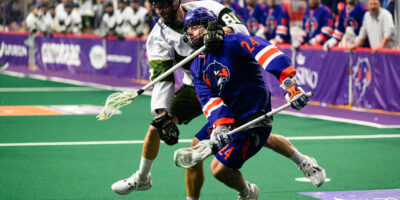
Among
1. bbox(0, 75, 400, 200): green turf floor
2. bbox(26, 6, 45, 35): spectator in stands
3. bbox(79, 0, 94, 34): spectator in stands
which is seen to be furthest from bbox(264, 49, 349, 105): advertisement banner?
bbox(26, 6, 45, 35): spectator in stands

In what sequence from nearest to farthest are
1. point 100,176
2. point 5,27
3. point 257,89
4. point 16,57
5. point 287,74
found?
point 287,74 < point 257,89 < point 100,176 < point 16,57 < point 5,27

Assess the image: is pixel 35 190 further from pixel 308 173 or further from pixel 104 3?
pixel 104 3

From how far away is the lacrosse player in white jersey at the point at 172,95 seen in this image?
245 inches

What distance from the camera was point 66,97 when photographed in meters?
16.2

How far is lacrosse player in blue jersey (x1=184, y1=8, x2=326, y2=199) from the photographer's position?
5480 millimetres

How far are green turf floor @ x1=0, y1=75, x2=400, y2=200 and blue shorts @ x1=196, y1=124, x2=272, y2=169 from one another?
1.33 m

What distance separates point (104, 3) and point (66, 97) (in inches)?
294

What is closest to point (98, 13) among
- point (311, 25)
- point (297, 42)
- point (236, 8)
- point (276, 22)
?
point (236, 8)

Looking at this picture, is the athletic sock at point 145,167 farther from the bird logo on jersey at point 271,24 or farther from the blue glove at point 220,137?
the bird logo on jersey at point 271,24

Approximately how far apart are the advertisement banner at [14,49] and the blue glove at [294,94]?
Answer: 67.9ft

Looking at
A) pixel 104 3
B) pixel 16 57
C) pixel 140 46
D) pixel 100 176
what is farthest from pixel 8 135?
pixel 16 57

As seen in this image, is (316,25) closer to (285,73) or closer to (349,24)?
(349,24)

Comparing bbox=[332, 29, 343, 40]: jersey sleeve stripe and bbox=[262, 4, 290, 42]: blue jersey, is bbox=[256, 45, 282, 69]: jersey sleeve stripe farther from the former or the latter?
bbox=[262, 4, 290, 42]: blue jersey

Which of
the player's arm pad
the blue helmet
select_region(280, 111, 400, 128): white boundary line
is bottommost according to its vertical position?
select_region(280, 111, 400, 128): white boundary line
